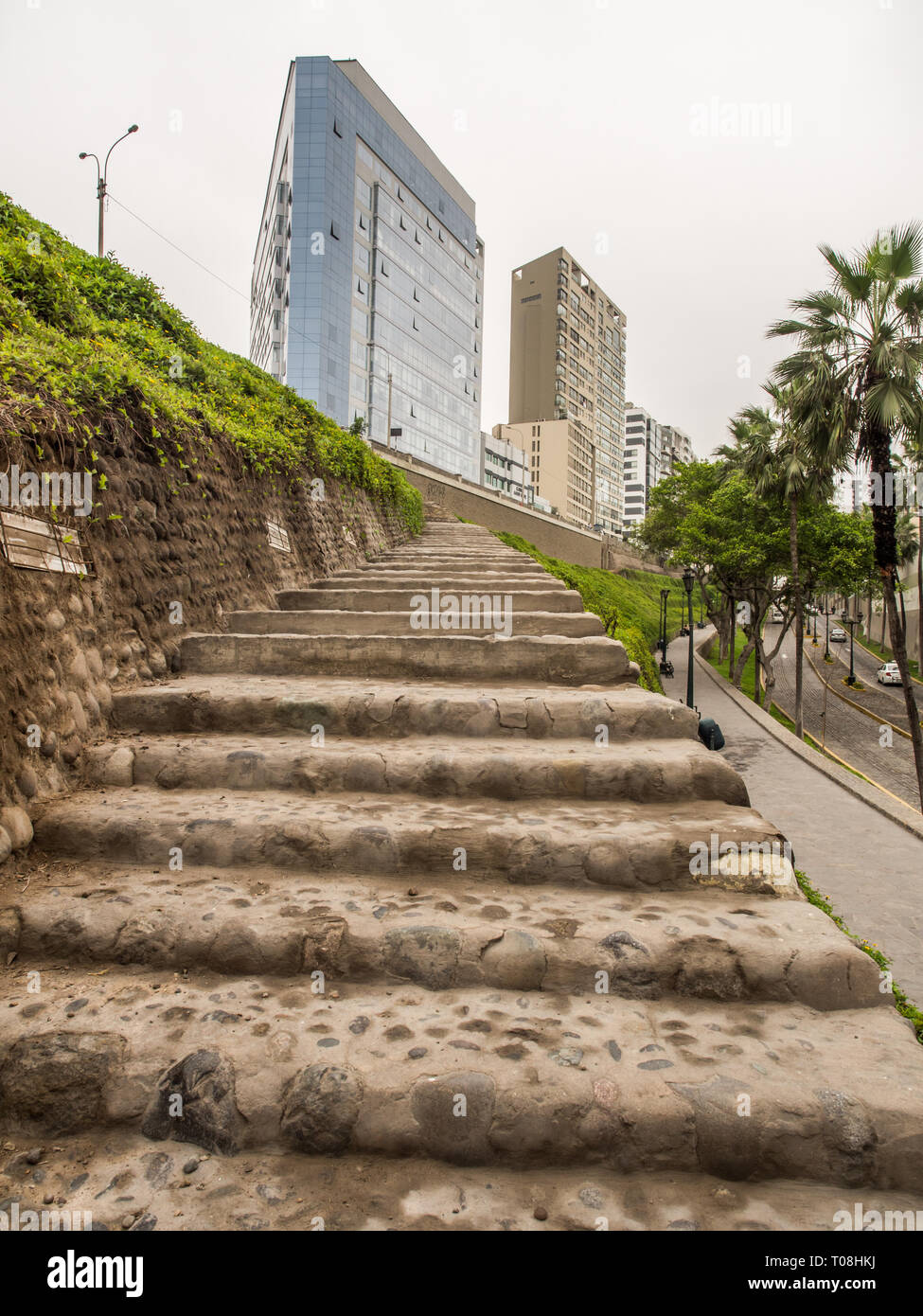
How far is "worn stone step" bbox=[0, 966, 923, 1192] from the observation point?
1.73 m

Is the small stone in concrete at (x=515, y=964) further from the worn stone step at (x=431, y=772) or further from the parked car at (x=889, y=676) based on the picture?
the parked car at (x=889, y=676)

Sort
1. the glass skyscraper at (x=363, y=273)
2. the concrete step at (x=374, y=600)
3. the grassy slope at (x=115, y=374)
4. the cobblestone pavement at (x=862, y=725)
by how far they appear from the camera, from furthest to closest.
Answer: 1. the glass skyscraper at (x=363, y=273)
2. the cobblestone pavement at (x=862, y=725)
3. the concrete step at (x=374, y=600)
4. the grassy slope at (x=115, y=374)

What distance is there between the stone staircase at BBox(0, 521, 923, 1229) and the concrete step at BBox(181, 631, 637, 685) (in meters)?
1.06

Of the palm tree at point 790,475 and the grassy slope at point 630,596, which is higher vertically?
the palm tree at point 790,475

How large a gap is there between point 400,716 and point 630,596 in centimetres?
3887

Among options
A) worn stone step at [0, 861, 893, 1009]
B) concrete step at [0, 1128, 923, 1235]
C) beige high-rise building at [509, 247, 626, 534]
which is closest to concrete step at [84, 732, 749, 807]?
worn stone step at [0, 861, 893, 1009]

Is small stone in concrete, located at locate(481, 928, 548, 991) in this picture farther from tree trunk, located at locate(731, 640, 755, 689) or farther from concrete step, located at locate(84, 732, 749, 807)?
tree trunk, located at locate(731, 640, 755, 689)

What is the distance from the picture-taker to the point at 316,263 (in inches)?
1917

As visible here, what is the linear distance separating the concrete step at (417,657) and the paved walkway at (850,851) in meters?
3.28

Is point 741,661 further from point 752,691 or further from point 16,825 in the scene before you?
point 16,825

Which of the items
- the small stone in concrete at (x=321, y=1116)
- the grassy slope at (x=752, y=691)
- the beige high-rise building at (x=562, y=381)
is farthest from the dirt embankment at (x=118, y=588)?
the beige high-rise building at (x=562, y=381)

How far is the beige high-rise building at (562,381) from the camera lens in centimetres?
9581

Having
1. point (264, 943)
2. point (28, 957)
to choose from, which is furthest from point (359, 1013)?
point (28, 957)

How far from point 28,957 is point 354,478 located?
364 inches
